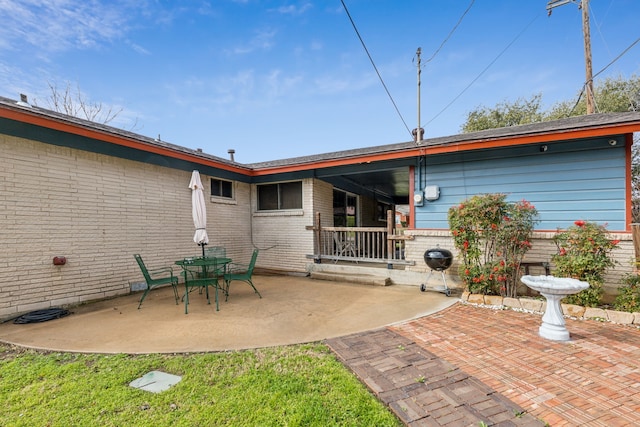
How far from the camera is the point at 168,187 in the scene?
682 centimetres

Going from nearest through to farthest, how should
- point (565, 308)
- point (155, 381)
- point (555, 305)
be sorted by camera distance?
point (155, 381), point (555, 305), point (565, 308)

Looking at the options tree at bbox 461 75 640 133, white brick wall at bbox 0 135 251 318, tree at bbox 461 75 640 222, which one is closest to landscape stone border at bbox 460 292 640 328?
white brick wall at bbox 0 135 251 318

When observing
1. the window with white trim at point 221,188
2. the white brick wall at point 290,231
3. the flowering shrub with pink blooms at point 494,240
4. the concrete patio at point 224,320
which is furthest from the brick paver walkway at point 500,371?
the window with white trim at point 221,188

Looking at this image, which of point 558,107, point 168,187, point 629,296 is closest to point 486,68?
point 629,296

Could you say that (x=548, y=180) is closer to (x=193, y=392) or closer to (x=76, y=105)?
(x=193, y=392)

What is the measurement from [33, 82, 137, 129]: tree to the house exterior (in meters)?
12.0

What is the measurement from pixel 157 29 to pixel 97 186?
6.69 m

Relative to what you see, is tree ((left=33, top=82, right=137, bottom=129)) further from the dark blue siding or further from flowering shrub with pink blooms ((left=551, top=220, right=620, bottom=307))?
flowering shrub with pink blooms ((left=551, top=220, right=620, bottom=307))

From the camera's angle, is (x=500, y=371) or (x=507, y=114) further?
(x=507, y=114)

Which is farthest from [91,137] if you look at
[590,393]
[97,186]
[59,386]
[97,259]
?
[590,393]

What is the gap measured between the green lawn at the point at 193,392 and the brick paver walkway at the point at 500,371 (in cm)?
33

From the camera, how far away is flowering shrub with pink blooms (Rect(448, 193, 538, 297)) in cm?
478

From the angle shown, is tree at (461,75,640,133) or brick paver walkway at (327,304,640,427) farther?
tree at (461,75,640,133)

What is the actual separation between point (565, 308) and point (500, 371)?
2.59m
